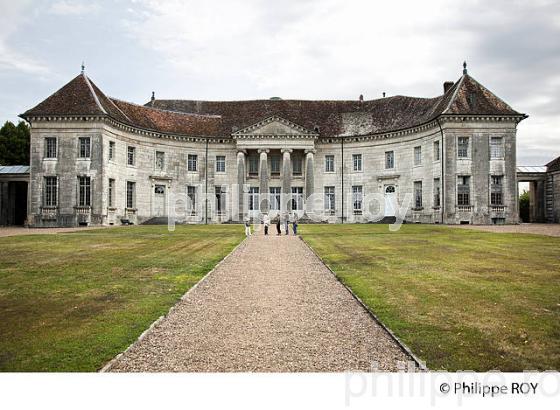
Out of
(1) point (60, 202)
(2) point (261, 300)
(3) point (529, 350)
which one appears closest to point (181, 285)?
(2) point (261, 300)

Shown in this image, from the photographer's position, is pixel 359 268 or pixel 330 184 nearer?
pixel 359 268

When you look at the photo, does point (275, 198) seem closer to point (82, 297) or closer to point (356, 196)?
point (356, 196)

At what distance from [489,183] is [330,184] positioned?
13768mm

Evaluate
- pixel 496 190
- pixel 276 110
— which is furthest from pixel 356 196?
pixel 496 190

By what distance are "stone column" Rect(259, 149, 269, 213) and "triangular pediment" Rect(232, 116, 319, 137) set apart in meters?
1.67

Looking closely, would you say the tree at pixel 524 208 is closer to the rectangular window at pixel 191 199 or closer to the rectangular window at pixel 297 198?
the rectangular window at pixel 297 198

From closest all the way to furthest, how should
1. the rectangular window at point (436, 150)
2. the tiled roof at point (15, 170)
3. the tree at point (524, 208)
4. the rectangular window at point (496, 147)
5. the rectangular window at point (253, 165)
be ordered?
the rectangular window at point (496, 147), the rectangular window at point (436, 150), the tiled roof at point (15, 170), the rectangular window at point (253, 165), the tree at point (524, 208)

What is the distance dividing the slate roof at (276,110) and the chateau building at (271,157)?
0.36 feet

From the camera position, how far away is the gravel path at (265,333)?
5.20m

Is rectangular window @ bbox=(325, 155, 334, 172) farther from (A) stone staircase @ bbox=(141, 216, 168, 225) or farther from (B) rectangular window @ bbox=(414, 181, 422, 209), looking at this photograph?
(A) stone staircase @ bbox=(141, 216, 168, 225)

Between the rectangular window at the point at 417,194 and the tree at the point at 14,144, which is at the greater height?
the tree at the point at 14,144

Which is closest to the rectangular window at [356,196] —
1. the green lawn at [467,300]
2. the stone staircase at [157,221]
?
the stone staircase at [157,221]

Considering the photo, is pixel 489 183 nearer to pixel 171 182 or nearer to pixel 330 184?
pixel 330 184

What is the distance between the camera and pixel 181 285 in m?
9.59
